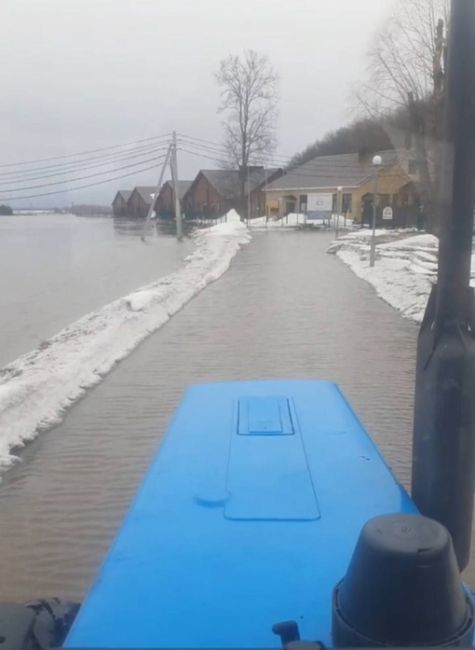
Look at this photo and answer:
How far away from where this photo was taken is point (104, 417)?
7398 mm

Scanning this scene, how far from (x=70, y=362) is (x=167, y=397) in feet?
6.28

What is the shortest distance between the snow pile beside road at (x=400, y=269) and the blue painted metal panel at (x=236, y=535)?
4965 millimetres

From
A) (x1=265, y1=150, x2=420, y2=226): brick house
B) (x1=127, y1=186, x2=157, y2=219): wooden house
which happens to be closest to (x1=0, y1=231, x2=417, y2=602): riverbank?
(x1=265, y1=150, x2=420, y2=226): brick house

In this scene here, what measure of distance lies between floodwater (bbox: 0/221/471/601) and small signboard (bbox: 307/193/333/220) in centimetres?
3828

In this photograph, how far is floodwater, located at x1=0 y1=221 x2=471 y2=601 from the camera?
183 inches

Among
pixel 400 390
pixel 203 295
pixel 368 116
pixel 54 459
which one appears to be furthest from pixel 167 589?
pixel 368 116

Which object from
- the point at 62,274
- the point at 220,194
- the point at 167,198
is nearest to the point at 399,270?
the point at 62,274

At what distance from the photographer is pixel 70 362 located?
9.38 m

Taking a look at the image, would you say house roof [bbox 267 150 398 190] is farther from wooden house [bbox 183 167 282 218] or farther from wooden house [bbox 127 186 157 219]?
wooden house [bbox 127 186 157 219]

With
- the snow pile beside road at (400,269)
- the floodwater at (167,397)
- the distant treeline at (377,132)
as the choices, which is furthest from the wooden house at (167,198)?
the floodwater at (167,397)

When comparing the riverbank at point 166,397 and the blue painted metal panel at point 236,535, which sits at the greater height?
the blue painted metal panel at point 236,535

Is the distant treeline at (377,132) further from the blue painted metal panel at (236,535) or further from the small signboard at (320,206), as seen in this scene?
the small signboard at (320,206)

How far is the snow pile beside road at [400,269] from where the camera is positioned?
565 inches

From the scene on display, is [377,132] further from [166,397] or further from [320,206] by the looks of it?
[320,206]
